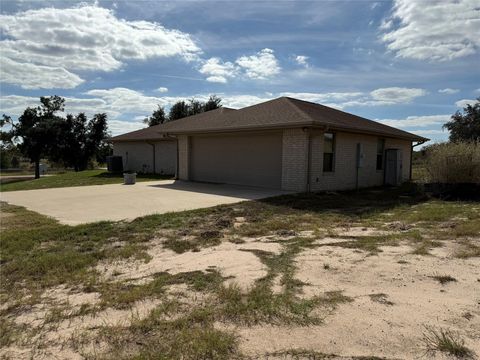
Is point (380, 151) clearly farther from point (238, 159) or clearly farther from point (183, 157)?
point (183, 157)

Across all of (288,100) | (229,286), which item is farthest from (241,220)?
(288,100)

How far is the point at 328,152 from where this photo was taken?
13211 mm

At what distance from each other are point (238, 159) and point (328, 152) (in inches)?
143

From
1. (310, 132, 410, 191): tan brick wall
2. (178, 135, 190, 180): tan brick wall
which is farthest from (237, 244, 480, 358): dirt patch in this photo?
(178, 135, 190, 180): tan brick wall

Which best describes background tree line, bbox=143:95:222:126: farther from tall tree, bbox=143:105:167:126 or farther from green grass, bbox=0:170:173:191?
green grass, bbox=0:170:173:191

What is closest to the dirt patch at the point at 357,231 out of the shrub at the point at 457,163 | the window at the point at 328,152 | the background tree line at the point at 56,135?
the window at the point at 328,152

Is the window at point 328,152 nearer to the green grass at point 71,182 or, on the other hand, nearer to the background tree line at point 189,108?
the green grass at point 71,182

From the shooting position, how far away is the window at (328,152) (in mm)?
13062

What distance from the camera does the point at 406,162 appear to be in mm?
18953

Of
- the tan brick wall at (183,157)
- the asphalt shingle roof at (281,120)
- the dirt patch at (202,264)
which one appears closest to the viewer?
the dirt patch at (202,264)

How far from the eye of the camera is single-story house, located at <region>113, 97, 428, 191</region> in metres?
12.5

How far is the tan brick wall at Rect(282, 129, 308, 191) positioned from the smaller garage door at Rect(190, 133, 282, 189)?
17.5 inches

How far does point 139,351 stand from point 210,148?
1377 centimetres

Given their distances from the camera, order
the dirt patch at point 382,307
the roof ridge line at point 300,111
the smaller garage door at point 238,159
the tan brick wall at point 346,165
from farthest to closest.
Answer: the smaller garage door at point 238,159
the tan brick wall at point 346,165
the roof ridge line at point 300,111
the dirt patch at point 382,307
